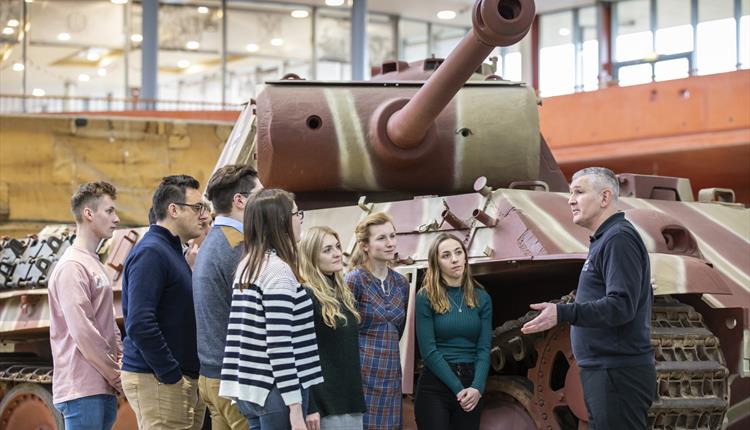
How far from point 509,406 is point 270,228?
2.84 meters

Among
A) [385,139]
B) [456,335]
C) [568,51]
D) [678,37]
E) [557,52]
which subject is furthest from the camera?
[557,52]

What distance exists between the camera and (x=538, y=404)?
711 centimetres

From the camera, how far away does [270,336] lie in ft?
16.2

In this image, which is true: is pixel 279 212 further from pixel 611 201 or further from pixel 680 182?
pixel 680 182

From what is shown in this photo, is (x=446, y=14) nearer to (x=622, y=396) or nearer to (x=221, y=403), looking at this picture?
(x=622, y=396)

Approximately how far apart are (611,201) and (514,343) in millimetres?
1609

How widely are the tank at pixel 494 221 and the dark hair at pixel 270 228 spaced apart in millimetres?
2053

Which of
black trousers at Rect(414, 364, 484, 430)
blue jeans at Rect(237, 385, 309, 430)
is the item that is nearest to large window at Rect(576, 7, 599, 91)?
black trousers at Rect(414, 364, 484, 430)

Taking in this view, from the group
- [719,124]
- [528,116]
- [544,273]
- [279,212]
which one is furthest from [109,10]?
[279,212]

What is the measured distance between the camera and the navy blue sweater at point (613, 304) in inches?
219

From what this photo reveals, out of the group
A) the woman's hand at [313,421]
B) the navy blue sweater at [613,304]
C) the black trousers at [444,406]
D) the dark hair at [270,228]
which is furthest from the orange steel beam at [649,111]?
the woman's hand at [313,421]

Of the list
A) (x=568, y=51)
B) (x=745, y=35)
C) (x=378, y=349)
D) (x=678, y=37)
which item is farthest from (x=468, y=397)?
(x=568, y=51)

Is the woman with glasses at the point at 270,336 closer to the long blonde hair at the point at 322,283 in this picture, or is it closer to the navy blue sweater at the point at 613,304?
the long blonde hair at the point at 322,283

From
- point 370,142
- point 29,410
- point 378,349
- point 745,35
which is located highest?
point 745,35
